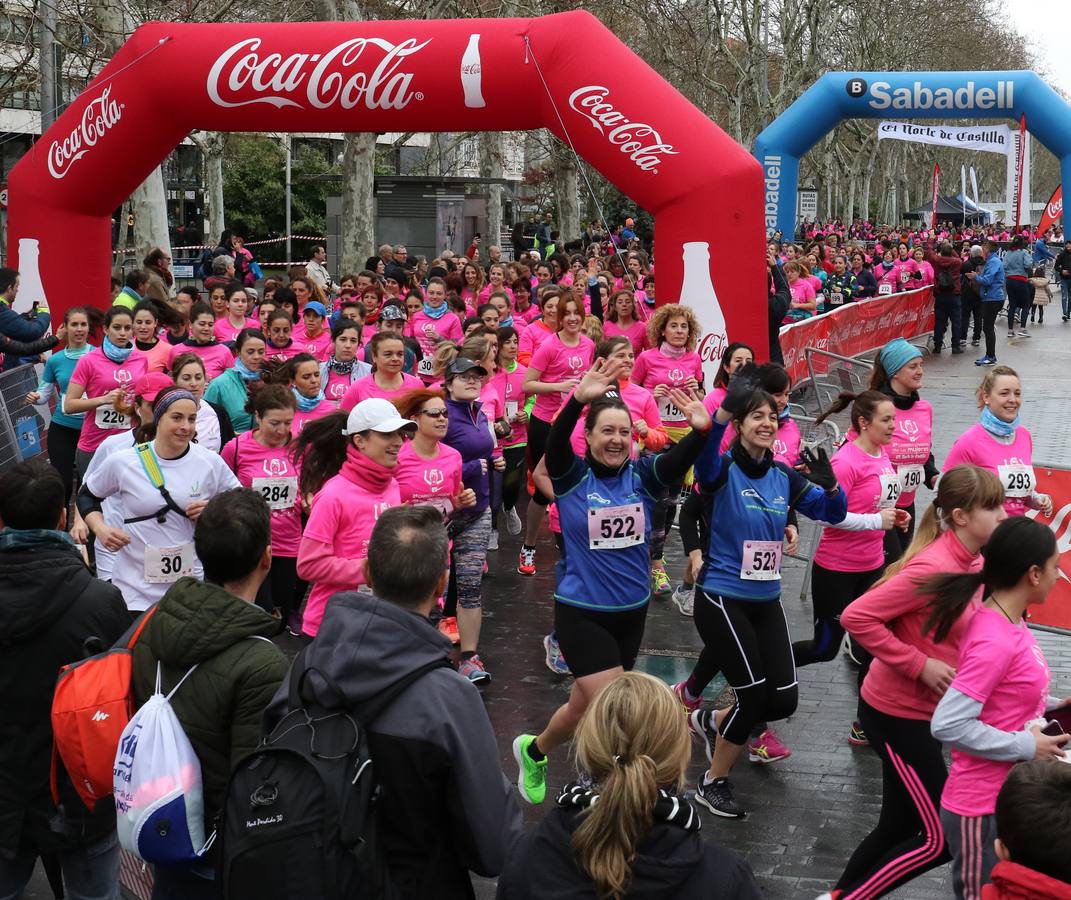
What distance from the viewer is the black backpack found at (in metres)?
2.94

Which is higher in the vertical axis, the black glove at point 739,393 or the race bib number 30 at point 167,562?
the black glove at point 739,393

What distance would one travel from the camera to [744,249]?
1219 centimetres

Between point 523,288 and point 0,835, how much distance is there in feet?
37.7

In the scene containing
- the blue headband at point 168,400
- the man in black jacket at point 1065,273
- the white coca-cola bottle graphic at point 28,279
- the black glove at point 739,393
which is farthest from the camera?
the man in black jacket at point 1065,273

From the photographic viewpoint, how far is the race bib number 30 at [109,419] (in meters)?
8.97

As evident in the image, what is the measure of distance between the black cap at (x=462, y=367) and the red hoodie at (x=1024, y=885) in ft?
17.2

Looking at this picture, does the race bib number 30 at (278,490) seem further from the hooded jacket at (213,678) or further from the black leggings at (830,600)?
the hooded jacket at (213,678)

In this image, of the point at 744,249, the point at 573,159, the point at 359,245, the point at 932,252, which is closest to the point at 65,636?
the point at 744,249

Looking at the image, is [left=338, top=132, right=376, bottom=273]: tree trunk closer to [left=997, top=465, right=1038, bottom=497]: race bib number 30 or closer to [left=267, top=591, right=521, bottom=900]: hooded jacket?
[left=997, top=465, right=1038, bottom=497]: race bib number 30

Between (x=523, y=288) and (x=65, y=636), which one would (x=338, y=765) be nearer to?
(x=65, y=636)

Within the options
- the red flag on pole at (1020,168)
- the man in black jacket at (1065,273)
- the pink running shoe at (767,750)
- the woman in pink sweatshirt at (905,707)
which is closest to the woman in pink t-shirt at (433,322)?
the pink running shoe at (767,750)

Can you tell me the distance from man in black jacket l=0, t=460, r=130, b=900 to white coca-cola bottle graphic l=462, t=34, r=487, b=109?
A: 9.21 m

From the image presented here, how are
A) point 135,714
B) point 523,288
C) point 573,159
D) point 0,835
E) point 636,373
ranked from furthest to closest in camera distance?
point 573,159
point 523,288
point 636,373
point 0,835
point 135,714

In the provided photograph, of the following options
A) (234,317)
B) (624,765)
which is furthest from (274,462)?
(624,765)
